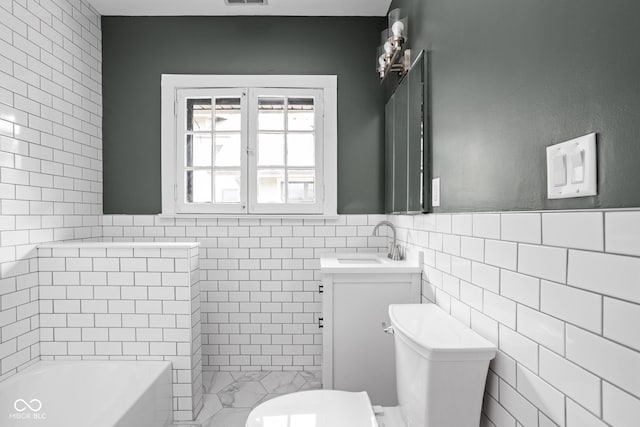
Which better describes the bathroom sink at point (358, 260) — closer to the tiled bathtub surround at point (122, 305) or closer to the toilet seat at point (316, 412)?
the tiled bathtub surround at point (122, 305)

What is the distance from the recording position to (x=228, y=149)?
300 cm

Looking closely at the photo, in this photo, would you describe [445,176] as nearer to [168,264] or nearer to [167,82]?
[168,264]

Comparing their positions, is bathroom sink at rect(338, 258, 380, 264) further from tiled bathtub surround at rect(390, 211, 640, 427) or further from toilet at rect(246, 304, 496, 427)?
tiled bathtub surround at rect(390, 211, 640, 427)

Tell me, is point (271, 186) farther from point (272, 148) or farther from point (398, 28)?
point (398, 28)

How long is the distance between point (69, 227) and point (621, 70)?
3.06 meters

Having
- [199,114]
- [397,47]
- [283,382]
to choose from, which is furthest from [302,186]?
[283,382]

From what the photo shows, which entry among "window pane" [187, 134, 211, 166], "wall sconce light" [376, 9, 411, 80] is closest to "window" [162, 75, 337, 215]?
"window pane" [187, 134, 211, 166]

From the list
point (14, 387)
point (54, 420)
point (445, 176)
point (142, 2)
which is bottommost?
point (54, 420)

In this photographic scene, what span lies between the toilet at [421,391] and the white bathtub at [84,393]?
3.12 ft

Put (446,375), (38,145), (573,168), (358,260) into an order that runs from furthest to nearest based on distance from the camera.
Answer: (358,260), (38,145), (446,375), (573,168)

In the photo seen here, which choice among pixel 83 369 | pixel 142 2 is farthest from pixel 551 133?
pixel 142 2

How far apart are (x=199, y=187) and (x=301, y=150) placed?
2.86 ft

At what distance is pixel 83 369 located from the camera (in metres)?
2.25

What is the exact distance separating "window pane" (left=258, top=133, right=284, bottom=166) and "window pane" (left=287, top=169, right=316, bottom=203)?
15 cm
